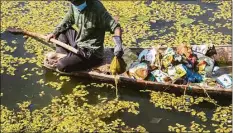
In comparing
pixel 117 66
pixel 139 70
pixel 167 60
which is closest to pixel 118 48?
pixel 117 66

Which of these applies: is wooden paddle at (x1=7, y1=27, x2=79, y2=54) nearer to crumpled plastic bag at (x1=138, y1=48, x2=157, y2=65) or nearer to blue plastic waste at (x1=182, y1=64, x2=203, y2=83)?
crumpled plastic bag at (x1=138, y1=48, x2=157, y2=65)

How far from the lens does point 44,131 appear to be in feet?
18.0

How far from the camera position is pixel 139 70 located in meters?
5.99

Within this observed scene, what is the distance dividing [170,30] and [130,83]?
222 centimetres

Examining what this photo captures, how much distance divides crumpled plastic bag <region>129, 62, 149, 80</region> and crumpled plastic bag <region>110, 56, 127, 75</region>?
0.13 meters

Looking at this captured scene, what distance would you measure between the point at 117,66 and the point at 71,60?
74 centimetres

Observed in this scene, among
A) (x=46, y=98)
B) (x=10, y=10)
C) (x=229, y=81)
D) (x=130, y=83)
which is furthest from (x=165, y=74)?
(x=10, y=10)

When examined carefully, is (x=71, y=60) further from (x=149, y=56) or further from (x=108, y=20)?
(x=149, y=56)

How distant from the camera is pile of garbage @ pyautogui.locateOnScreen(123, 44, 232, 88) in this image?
5871mm

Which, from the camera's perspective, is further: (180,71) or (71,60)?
(71,60)

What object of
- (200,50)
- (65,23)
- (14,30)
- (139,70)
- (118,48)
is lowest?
(139,70)

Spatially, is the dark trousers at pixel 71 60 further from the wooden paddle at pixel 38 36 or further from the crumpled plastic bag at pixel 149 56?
the crumpled plastic bag at pixel 149 56

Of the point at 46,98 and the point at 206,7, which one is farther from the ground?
the point at 206,7

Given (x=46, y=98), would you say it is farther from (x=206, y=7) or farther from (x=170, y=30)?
(x=206, y=7)
